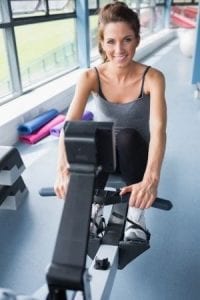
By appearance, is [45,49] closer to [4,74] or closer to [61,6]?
[61,6]

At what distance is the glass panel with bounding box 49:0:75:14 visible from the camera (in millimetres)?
3581

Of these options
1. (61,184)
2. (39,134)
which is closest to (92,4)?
(39,134)

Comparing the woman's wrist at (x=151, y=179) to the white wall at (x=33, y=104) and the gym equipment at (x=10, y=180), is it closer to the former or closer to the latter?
the gym equipment at (x=10, y=180)

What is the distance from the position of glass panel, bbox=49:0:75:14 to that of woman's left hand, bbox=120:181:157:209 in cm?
327

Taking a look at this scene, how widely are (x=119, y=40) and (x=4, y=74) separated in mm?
2125

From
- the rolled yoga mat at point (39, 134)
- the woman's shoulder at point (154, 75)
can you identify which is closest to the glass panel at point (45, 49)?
the rolled yoga mat at point (39, 134)

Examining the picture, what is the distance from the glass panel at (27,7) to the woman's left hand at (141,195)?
8.76 ft

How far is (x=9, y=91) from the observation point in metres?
3.12

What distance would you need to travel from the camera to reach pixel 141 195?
82cm

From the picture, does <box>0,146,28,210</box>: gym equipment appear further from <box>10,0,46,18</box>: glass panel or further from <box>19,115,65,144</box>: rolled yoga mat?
<box>10,0,46,18</box>: glass panel

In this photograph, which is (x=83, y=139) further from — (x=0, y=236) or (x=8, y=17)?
(x=8, y=17)

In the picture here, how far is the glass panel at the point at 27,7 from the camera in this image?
2996 mm

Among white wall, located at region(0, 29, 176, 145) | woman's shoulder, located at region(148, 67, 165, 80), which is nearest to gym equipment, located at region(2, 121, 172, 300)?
woman's shoulder, located at region(148, 67, 165, 80)

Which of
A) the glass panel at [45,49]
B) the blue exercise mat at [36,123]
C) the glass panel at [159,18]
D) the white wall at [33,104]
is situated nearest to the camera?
the white wall at [33,104]
